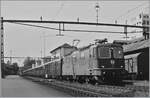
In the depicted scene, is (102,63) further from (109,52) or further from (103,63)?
(109,52)

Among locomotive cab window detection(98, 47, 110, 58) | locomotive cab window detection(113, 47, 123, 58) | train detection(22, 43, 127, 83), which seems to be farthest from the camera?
locomotive cab window detection(113, 47, 123, 58)

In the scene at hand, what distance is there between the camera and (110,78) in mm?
19938

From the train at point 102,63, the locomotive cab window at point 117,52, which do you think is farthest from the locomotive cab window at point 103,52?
Result: the locomotive cab window at point 117,52

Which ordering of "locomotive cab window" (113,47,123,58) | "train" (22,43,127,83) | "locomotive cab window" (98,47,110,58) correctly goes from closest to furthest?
"train" (22,43,127,83) → "locomotive cab window" (98,47,110,58) → "locomotive cab window" (113,47,123,58)

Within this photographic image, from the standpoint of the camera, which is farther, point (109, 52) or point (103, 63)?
point (109, 52)

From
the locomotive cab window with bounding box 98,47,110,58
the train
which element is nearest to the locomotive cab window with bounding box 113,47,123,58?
the train

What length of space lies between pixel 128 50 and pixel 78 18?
980 centimetres

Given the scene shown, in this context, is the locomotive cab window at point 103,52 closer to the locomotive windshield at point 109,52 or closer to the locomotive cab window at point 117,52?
the locomotive windshield at point 109,52

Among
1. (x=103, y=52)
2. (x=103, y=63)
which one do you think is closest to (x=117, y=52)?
(x=103, y=52)

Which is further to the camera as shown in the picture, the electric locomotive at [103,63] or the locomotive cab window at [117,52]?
the locomotive cab window at [117,52]

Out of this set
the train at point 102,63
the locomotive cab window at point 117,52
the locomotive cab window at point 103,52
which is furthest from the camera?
the locomotive cab window at point 117,52

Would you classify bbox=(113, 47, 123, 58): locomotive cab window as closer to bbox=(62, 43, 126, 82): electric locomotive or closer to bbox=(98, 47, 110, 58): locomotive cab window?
bbox=(62, 43, 126, 82): electric locomotive

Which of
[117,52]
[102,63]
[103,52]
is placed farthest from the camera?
[117,52]

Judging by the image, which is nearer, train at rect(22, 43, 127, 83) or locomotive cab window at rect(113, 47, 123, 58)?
train at rect(22, 43, 127, 83)
